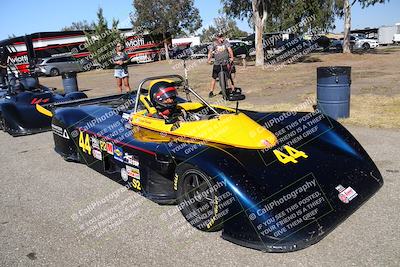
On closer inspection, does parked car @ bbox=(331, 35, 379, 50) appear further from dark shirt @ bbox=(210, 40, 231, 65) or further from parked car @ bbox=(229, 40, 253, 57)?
dark shirt @ bbox=(210, 40, 231, 65)

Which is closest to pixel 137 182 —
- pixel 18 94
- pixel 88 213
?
pixel 88 213

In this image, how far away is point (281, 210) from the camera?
318cm

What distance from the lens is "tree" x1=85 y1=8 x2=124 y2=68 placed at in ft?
101

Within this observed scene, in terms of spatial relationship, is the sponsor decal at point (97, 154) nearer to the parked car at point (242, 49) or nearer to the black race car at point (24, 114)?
the black race car at point (24, 114)

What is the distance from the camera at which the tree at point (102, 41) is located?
3067cm

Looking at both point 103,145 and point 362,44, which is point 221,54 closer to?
point 103,145

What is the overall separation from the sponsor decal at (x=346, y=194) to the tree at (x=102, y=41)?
28.5 meters

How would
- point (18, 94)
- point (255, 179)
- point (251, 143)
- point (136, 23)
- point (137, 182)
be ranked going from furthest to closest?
point (136, 23) < point (18, 94) < point (137, 182) < point (251, 143) < point (255, 179)

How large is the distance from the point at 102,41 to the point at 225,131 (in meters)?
29.1

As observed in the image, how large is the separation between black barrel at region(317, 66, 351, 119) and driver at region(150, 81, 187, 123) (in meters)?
3.68

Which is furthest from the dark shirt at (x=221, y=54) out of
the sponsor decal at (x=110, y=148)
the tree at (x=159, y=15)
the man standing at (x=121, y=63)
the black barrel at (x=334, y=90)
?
the tree at (x=159, y=15)

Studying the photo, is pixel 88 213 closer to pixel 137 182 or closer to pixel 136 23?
pixel 137 182

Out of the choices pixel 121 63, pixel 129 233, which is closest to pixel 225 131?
pixel 129 233

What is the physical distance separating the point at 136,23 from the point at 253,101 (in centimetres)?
3334
